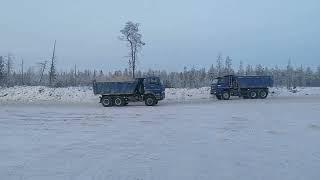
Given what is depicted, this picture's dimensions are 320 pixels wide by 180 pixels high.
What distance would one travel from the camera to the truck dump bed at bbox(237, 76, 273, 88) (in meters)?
41.0

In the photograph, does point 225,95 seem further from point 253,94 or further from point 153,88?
point 153,88

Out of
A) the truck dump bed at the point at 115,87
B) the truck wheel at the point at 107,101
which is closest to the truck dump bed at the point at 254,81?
the truck dump bed at the point at 115,87

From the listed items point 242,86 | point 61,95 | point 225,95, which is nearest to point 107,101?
point 61,95

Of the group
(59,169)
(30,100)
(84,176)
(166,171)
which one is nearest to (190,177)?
(166,171)

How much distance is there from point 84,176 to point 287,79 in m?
106

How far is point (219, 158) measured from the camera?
11672mm

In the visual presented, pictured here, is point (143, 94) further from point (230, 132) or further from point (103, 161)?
point (103, 161)

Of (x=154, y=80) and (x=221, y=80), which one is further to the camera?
(x=221, y=80)

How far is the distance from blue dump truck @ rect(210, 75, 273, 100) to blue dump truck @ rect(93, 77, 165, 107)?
8164 millimetres

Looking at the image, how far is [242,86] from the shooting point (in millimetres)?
41031

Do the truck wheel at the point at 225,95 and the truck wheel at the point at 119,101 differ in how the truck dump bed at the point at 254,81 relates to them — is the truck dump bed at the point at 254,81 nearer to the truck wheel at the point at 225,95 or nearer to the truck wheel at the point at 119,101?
the truck wheel at the point at 225,95

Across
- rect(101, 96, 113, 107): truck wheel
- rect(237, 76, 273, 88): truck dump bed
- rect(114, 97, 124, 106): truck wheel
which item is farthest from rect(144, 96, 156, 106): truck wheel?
rect(237, 76, 273, 88): truck dump bed

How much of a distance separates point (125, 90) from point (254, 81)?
12.7 meters

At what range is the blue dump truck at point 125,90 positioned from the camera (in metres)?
34.4
